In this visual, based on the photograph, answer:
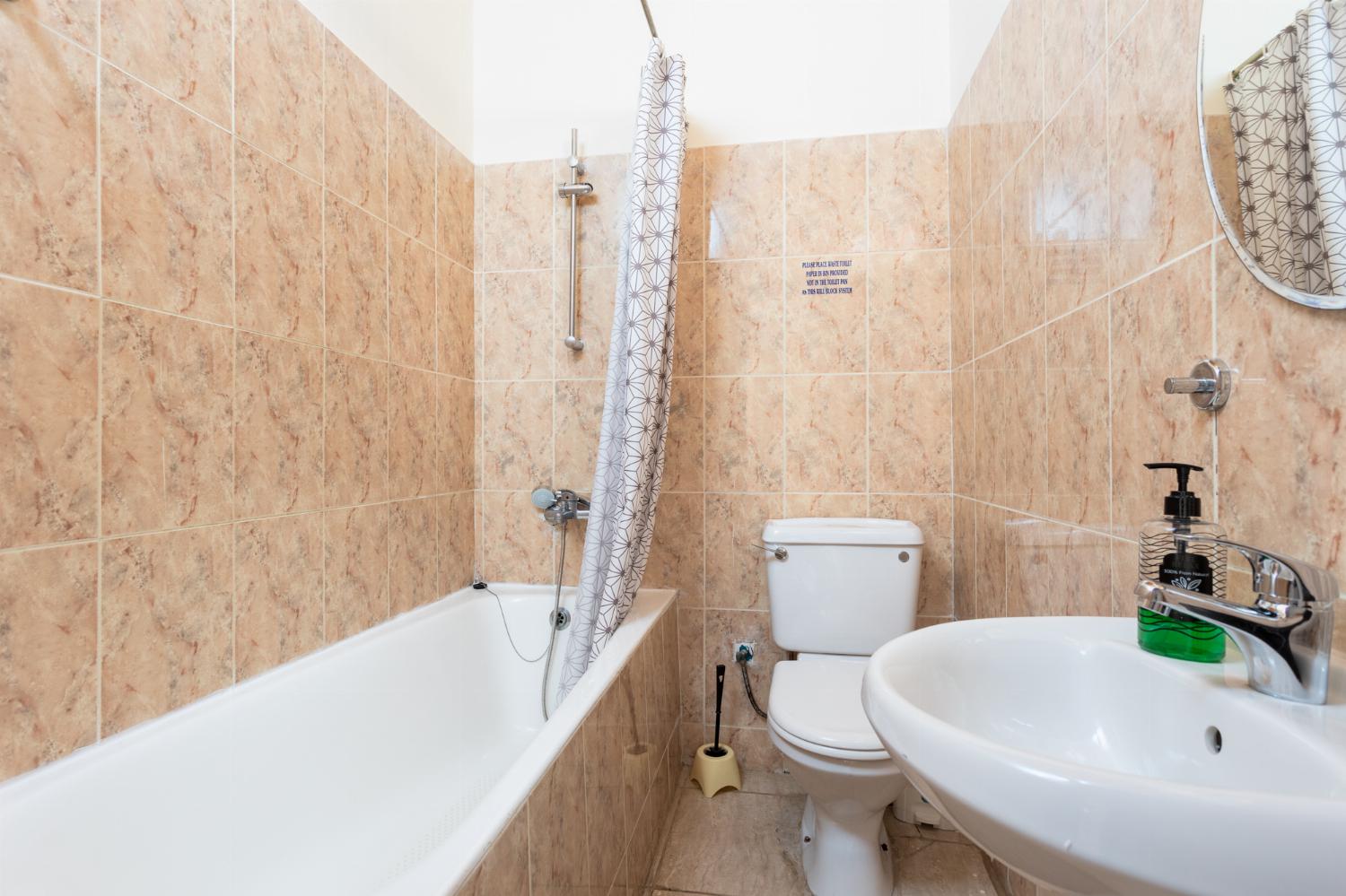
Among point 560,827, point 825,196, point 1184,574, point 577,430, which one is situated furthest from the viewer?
point 577,430

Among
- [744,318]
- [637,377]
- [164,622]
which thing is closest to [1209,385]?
[637,377]

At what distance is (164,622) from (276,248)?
2.37 ft

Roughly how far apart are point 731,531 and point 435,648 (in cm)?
88

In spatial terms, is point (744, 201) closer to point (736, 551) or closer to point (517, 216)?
point (517, 216)

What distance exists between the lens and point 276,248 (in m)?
Answer: 1.27

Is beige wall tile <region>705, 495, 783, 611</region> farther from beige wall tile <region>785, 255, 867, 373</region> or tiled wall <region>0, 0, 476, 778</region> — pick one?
tiled wall <region>0, 0, 476, 778</region>

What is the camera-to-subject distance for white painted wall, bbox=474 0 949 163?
1834 millimetres

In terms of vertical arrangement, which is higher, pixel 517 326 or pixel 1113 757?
pixel 517 326

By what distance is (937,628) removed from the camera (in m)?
0.68

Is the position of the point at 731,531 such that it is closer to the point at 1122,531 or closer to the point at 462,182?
the point at 1122,531

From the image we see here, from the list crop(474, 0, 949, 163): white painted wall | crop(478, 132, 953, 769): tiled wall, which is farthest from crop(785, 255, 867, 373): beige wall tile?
crop(474, 0, 949, 163): white painted wall

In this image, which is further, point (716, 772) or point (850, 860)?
point (716, 772)

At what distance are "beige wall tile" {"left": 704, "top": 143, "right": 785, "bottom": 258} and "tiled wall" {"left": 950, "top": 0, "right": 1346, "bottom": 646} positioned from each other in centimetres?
54

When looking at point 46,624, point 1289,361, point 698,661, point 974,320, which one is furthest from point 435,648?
point 1289,361
